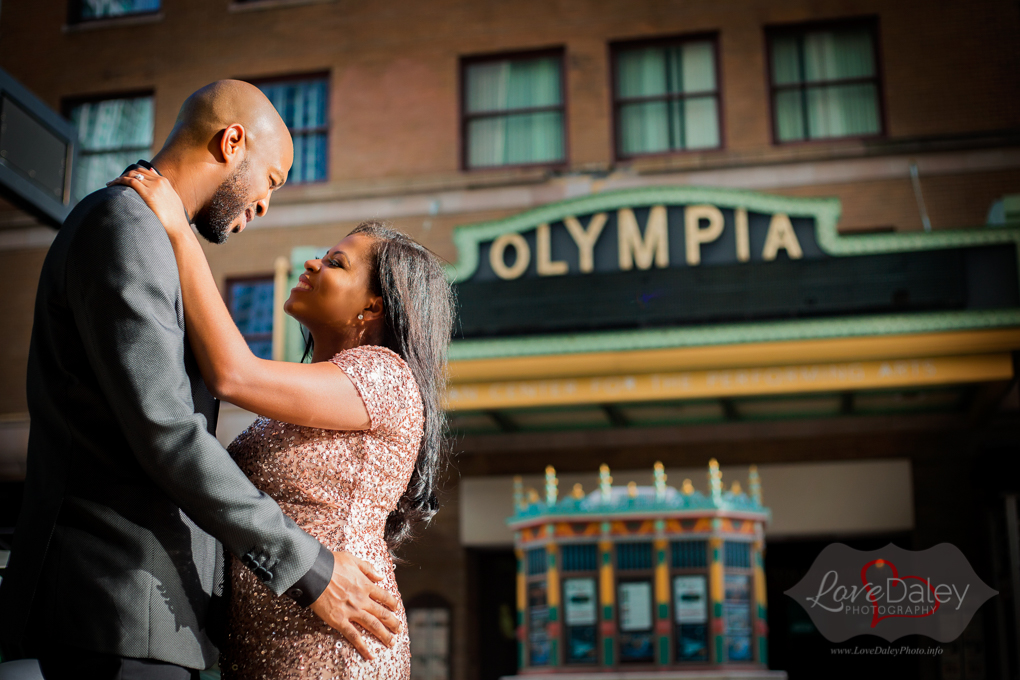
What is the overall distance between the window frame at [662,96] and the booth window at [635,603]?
6.31 metres

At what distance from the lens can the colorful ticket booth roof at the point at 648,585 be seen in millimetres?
10234

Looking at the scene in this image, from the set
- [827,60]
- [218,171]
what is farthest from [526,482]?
[218,171]

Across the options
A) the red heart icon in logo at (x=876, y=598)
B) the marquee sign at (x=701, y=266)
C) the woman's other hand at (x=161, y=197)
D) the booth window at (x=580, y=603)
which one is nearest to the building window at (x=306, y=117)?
the marquee sign at (x=701, y=266)

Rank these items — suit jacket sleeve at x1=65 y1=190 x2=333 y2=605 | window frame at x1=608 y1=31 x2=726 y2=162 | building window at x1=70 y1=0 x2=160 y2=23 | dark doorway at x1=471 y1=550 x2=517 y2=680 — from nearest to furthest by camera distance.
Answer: suit jacket sleeve at x1=65 y1=190 x2=333 y2=605 < dark doorway at x1=471 y1=550 x2=517 y2=680 < window frame at x1=608 y1=31 x2=726 y2=162 < building window at x1=70 y1=0 x2=160 y2=23

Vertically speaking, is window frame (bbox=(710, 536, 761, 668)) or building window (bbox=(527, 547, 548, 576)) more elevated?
building window (bbox=(527, 547, 548, 576))

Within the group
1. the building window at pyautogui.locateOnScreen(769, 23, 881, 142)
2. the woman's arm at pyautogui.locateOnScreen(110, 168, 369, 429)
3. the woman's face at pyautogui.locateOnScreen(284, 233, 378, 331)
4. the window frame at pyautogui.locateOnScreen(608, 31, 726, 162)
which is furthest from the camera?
the window frame at pyautogui.locateOnScreen(608, 31, 726, 162)

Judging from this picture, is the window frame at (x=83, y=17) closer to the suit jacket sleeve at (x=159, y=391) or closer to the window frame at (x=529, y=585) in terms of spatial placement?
the window frame at (x=529, y=585)

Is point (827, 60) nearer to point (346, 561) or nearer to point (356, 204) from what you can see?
point (356, 204)

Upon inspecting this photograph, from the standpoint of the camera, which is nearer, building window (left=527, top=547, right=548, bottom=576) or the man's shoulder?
the man's shoulder

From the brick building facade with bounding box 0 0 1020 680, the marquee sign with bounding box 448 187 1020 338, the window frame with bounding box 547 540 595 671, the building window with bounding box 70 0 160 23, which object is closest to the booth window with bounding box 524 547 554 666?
the window frame with bounding box 547 540 595 671

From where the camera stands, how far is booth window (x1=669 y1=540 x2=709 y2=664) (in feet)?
33.4

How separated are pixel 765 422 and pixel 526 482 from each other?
323 centimetres

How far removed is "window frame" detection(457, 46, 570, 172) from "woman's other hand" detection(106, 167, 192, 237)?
13057mm

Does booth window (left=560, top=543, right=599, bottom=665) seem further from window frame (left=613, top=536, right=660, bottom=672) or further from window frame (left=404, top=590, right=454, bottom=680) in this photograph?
window frame (left=404, top=590, right=454, bottom=680)
